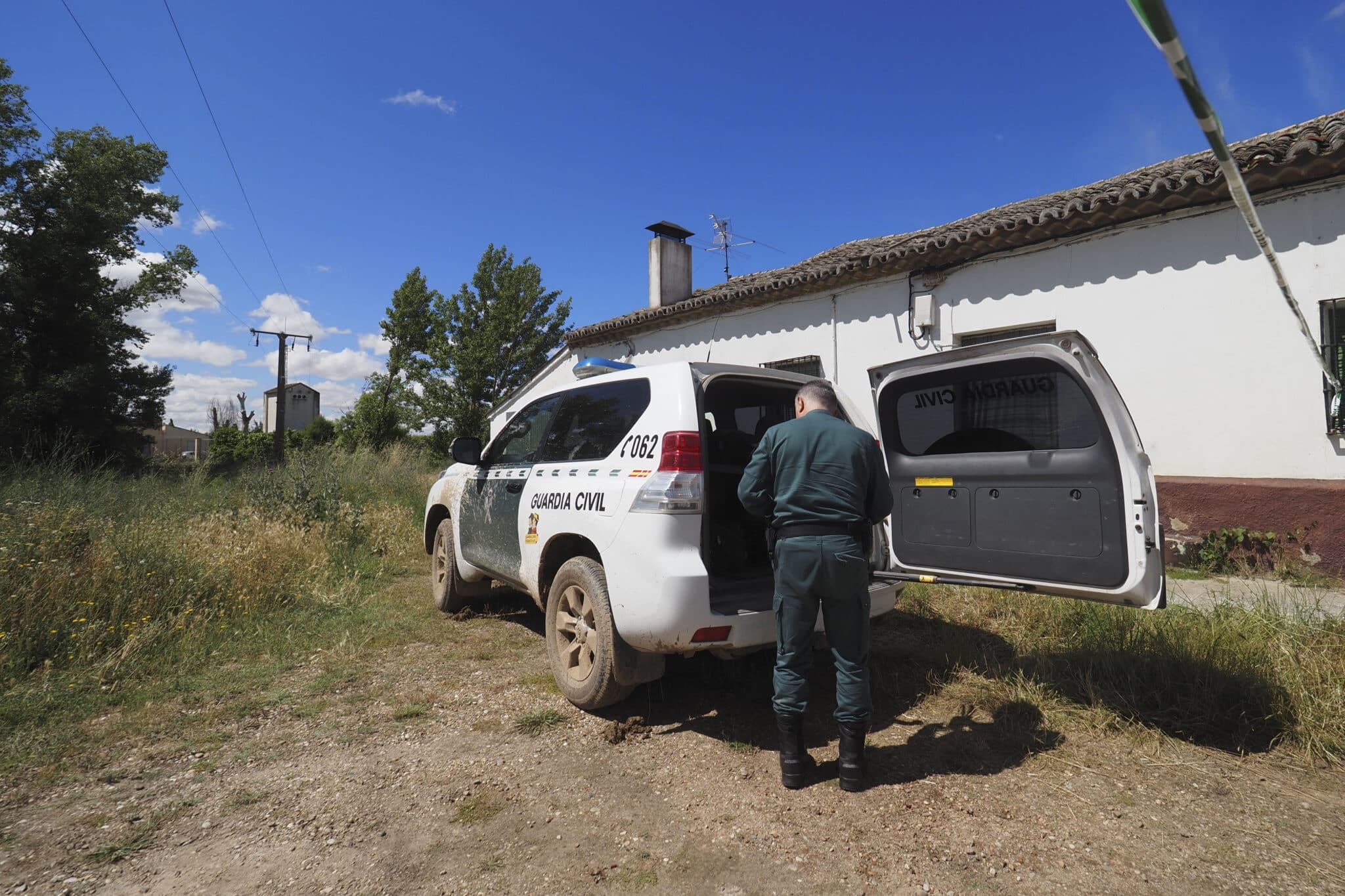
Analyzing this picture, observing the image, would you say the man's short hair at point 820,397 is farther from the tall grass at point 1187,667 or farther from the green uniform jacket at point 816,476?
the tall grass at point 1187,667

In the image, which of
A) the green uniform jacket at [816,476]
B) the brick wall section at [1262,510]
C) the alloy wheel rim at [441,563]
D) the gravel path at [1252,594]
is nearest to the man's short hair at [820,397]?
the green uniform jacket at [816,476]

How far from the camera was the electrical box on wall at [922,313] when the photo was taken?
8688mm

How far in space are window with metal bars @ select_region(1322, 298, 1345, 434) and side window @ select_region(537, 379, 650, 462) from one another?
6.47 m

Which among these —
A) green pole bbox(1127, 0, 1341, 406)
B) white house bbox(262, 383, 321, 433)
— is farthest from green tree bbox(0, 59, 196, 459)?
white house bbox(262, 383, 321, 433)

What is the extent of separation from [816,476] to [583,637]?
1594mm

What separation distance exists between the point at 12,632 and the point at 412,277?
30570 millimetres

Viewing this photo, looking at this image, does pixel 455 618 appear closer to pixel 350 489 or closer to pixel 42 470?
pixel 42 470

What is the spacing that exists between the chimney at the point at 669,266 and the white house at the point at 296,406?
64.8 meters

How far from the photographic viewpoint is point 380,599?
6.10 metres

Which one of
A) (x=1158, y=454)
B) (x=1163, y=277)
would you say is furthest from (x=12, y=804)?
(x=1163, y=277)

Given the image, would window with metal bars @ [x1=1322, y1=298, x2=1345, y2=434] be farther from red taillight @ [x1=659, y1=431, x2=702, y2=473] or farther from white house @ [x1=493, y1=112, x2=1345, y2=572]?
red taillight @ [x1=659, y1=431, x2=702, y2=473]

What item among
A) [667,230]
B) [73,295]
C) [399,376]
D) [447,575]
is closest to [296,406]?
[399,376]

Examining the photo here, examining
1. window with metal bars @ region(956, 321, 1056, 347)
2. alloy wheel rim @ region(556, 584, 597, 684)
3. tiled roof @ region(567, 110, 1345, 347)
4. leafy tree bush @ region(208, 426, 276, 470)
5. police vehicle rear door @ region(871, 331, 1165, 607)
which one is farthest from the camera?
leafy tree bush @ region(208, 426, 276, 470)

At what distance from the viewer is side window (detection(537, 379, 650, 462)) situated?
3568mm
